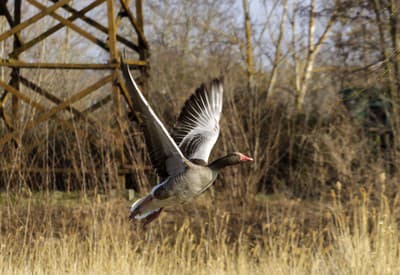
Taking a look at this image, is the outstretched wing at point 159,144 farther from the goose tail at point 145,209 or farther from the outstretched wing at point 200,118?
the outstretched wing at point 200,118

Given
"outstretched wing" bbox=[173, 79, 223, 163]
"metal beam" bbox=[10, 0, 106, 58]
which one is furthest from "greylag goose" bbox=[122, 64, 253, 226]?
"metal beam" bbox=[10, 0, 106, 58]

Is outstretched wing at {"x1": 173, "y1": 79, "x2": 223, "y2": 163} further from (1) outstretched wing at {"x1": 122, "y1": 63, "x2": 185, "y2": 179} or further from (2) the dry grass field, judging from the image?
(2) the dry grass field

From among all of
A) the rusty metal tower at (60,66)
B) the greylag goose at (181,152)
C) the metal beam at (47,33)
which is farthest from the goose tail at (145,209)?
the metal beam at (47,33)

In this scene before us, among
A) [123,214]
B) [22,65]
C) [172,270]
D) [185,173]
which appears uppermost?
[22,65]

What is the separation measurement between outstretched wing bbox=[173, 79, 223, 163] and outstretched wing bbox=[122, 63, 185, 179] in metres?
0.51

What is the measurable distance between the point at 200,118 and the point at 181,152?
0.94m

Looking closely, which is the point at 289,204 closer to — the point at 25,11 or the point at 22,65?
the point at 22,65

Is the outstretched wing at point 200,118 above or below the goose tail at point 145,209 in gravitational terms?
above

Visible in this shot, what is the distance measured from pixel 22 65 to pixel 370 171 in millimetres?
5386

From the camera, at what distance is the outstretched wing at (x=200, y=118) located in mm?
5586

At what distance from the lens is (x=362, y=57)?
1061cm

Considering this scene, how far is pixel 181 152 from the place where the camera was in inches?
192

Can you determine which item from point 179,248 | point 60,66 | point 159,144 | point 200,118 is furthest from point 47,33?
point 159,144

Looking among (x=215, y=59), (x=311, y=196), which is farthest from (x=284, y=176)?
(x=215, y=59)
